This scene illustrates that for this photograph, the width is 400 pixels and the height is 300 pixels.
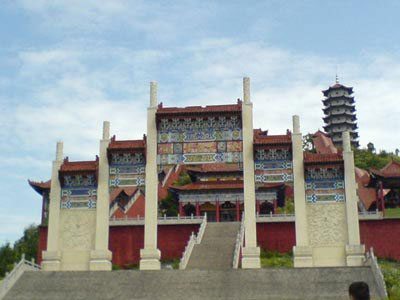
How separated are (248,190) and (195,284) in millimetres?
5568

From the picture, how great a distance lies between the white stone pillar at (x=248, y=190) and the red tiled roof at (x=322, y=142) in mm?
30858

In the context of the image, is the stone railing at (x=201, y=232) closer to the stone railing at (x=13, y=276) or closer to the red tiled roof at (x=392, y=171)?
the stone railing at (x=13, y=276)

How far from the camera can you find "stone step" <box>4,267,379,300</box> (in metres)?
18.5

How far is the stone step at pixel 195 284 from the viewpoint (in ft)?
60.8

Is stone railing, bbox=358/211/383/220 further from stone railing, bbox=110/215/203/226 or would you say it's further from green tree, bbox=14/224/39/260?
green tree, bbox=14/224/39/260

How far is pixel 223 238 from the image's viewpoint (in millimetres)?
27594

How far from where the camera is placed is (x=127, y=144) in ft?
83.2

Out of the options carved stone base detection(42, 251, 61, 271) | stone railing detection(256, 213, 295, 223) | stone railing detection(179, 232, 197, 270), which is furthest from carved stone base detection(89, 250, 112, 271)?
stone railing detection(256, 213, 295, 223)

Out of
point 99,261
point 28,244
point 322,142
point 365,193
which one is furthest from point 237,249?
point 322,142

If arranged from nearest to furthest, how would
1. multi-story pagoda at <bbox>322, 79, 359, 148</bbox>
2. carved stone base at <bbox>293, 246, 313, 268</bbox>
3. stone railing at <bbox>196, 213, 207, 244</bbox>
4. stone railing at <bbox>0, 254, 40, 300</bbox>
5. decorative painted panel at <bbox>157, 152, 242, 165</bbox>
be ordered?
stone railing at <bbox>0, 254, 40, 300</bbox> < carved stone base at <bbox>293, 246, 313, 268</bbox> < decorative painted panel at <bbox>157, 152, 242, 165</bbox> < stone railing at <bbox>196, 213, 207, 244</bbox> < multi-story pagoda at <bbox>322, 79, 359, 148</bbox>

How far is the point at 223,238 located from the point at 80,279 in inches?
337

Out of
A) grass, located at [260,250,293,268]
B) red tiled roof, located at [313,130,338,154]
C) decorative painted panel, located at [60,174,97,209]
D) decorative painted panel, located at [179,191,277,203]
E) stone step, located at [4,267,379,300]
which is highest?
red tiled roof, located at [313,130,338,154]

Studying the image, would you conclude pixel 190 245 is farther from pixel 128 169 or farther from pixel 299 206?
pixel 299 206

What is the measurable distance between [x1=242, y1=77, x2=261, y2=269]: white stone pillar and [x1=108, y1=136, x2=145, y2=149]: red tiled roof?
4.29 m
